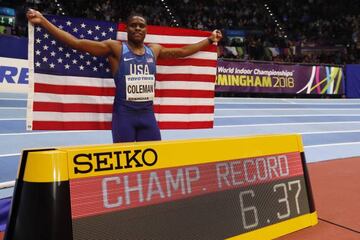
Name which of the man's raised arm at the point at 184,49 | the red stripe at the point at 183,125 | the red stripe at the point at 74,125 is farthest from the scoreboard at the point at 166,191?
the red stripe at the point at 74,125

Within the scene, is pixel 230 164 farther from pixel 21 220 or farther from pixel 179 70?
pixel 179 70

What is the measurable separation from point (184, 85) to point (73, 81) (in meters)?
1.23

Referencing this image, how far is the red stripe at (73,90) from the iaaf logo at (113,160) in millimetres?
1832

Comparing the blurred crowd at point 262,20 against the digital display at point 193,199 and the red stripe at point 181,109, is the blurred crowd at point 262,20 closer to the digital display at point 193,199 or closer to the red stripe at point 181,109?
the red stripe at point 181,109

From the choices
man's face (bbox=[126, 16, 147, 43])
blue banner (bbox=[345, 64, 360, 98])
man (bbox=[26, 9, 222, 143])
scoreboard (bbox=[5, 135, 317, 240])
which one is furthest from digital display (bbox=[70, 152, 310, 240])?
blue banner (bbox=[345, 64, 360, 98])

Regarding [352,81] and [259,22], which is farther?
[259,22]

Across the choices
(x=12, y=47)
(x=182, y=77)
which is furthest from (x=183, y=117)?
(x=12, y=47)

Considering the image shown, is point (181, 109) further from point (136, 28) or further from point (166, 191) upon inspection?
point (166, 191)

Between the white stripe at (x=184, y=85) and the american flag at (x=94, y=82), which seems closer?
the american flag at (x=94, y=82)

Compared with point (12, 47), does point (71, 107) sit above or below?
below

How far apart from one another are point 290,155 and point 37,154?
201cm

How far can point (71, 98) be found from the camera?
3891mm

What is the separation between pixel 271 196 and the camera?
9.52 ft

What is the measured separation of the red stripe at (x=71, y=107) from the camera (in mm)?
3766
